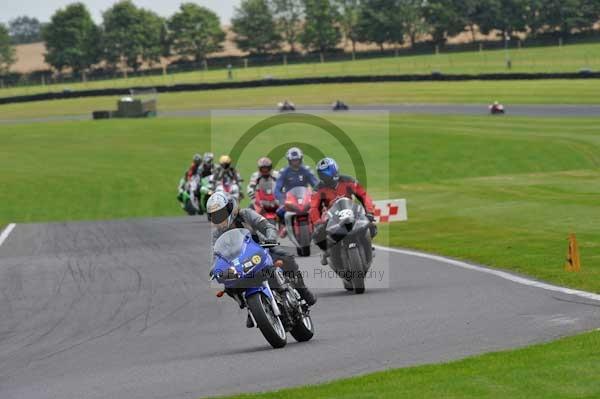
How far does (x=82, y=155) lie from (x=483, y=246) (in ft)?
128

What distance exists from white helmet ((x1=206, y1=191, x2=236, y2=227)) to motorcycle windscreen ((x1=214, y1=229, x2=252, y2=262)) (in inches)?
7.6

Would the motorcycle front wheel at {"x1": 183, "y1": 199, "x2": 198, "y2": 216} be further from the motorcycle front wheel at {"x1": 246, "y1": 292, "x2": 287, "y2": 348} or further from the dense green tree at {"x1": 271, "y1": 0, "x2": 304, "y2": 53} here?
the dense green tree at {"x1": 271, "y1": 0, "x2": 304, "y2": 53}

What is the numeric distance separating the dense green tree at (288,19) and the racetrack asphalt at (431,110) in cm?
5939

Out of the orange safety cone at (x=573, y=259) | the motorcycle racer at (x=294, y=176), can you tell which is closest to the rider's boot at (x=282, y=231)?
the motorcycle racer at (x=294, y=176)

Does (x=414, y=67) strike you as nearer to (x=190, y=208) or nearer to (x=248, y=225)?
(x=190, y=208)

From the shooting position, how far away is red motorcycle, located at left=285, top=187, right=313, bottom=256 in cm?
1958

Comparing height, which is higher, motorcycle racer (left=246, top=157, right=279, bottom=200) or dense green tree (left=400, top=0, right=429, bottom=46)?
motorcycle racer (left=246, top=157, right=279, bottom=200)

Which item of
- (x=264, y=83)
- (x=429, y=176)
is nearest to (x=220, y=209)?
(x=429, y=176)

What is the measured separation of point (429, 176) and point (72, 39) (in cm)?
10851

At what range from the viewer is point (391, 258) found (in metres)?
19.4

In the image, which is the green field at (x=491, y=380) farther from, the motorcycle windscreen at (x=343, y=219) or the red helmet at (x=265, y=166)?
the red helmet at (x=265, y=166)

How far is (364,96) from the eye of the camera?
262 feet

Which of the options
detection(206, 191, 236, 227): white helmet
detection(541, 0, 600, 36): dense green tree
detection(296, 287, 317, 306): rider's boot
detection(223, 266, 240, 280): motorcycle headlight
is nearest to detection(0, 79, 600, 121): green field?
detection(541, 0, 600, 36): dense green tree

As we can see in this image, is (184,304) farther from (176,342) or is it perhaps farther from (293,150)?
(293,150)
